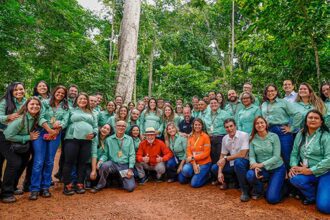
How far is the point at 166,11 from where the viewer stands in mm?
21250

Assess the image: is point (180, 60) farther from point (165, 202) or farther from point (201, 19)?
point (165, 202)

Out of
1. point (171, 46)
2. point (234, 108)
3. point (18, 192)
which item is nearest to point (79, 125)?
point (18, 192)

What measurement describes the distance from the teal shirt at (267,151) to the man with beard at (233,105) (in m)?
1.39

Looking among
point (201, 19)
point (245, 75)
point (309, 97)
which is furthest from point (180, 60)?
point (309, 97)

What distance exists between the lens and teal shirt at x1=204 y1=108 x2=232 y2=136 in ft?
19.3

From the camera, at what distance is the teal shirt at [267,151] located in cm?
454

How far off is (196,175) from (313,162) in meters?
2.19

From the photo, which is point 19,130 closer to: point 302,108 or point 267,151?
point 267,151

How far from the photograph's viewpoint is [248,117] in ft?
17.7

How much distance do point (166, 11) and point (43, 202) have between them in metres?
19.5

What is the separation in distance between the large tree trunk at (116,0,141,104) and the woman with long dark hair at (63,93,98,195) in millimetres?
4029

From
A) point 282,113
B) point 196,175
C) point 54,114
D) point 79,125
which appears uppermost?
point 282,113

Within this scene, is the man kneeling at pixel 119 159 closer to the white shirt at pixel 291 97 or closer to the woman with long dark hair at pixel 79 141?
the woman with long dark hair at pixel 79 141

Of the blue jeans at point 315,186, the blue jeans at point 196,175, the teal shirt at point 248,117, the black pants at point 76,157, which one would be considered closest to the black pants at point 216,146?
the blue jeans at point 196,175
